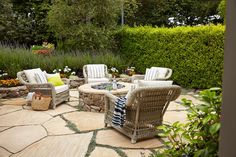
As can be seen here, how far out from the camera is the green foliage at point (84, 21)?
9.78 m

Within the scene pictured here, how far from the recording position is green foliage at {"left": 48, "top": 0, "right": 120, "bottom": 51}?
9.78 m

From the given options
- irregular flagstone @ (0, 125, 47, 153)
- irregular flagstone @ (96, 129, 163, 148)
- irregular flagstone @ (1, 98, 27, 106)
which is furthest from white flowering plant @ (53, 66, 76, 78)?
irregular flagstone @ (96, 129, 163, 148)

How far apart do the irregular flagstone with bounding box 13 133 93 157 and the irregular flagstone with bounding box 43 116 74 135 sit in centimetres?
23

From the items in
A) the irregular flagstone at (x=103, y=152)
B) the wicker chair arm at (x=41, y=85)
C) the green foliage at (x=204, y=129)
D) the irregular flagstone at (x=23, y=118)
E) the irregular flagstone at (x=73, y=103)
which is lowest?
the irregular flagstone at (x=73, y=103)

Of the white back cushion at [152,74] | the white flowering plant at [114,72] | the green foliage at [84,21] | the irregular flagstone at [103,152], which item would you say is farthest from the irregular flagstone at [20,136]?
the green foliage at [84,21]

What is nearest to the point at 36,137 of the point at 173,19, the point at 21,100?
the point at 21,100

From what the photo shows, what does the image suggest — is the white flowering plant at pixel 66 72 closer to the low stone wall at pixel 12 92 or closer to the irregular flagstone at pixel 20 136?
the low stone wall at pixel 12 92

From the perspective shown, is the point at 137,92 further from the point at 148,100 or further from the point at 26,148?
the point at 26,148

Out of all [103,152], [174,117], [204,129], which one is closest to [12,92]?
[174,117]

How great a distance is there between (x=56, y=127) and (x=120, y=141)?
1.32 meters

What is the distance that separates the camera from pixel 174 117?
573cm

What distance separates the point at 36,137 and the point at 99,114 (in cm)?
168

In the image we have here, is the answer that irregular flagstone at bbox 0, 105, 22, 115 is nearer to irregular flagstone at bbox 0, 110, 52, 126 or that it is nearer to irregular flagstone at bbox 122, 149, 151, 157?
irregular flagstone at bbox 0, 110, 52, 126

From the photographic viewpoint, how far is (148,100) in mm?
4148
